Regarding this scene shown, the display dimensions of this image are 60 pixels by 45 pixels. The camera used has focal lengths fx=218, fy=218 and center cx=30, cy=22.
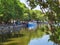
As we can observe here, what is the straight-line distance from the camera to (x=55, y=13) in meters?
5.47

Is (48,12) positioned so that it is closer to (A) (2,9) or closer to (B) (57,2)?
(B) (57,2)

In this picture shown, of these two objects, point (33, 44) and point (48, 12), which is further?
point (33, 44)

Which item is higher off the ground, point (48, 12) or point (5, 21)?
point (48, 12)

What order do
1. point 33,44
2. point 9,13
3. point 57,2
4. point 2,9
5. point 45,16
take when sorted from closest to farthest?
point 57,2 → point 45,16 → point 33,44 → point 2,9 → point 9,13

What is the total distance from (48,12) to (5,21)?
140ft

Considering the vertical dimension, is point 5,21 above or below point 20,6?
below

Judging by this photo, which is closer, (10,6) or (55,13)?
(55,13)

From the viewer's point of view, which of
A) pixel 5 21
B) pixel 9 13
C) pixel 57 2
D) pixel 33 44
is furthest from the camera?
pixel 5 21

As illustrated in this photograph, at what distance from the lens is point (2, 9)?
134 feet

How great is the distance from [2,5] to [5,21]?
7383 millimetres

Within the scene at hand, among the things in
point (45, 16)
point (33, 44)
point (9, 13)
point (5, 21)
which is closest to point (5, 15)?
point (9, 13)

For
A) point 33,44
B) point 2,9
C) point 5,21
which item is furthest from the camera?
point 5,21

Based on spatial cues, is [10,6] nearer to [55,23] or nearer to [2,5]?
[2,5]

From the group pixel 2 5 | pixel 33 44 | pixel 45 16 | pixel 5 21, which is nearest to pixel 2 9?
pixel 2 5
